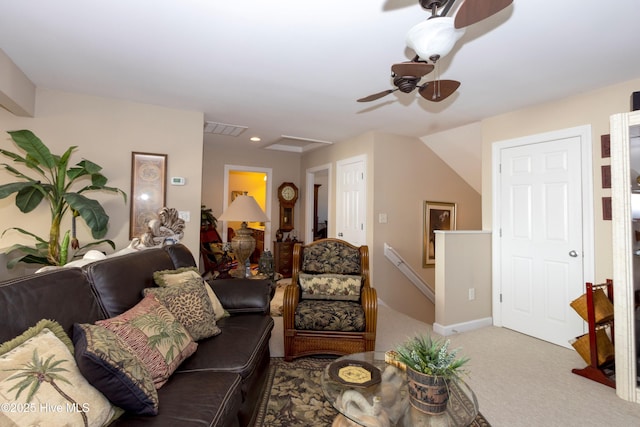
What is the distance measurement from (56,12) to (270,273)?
2618 mm

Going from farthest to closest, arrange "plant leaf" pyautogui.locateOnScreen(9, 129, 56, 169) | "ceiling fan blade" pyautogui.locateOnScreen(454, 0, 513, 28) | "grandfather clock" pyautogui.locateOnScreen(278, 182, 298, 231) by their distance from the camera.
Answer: "grandfather clock" pyautogui.locateOnScreen(278, 182, 298, 231) → "plant leaf" pyautogui.locateOnScreen(9, 129, 56, 169) → "ceiling fan blade" pyautogui.locateOnScreen(454, 0, 513, 28)

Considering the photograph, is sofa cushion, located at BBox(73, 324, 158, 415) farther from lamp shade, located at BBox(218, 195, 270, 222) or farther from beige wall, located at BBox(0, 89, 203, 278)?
beige wall, located at BBox(0, 89, 203, 278)

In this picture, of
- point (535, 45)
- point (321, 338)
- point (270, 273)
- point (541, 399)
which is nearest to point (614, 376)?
point (541, 399)

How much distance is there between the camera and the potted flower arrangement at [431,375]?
4.09ft

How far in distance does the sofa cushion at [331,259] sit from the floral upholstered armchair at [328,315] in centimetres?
12

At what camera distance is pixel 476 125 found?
4.10 m

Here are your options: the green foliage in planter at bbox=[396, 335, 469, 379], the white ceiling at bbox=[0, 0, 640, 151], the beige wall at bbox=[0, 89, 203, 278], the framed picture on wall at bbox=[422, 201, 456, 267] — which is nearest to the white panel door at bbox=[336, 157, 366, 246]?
the framed picture on wall at bbox=[422, 201, 456, 267]

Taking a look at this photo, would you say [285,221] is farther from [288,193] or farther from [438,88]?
[438,88]

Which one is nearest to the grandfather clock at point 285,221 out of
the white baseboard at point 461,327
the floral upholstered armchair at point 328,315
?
the floral upholstered armchair at point 328,315

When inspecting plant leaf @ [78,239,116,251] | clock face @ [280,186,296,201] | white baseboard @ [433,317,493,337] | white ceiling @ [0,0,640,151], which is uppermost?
white ceiling @ [0,0,640,151]

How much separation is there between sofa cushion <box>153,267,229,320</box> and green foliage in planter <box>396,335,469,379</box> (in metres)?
1.37

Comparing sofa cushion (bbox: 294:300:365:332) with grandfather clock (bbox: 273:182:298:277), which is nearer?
sofa cushion (bbox: 294:300:365:332)

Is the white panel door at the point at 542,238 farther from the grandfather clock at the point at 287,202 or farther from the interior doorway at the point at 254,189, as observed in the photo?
the grandfather clock at the point at 287,202

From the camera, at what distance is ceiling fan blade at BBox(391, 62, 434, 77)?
1.65 meters
